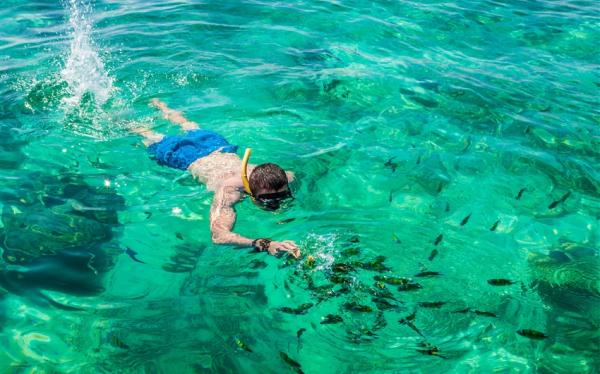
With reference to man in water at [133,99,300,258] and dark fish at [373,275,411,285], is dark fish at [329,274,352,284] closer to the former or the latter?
dark fish at [373,275,411,285]

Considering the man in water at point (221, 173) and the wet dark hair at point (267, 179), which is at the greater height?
the wet dark hair at point (267, 179)

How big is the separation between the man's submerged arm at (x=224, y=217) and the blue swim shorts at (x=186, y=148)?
3.67 ft

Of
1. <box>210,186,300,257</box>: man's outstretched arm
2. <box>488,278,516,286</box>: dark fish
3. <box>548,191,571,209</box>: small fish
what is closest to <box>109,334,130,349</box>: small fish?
<box>210,186,300,257</box>: man's outstretched arm

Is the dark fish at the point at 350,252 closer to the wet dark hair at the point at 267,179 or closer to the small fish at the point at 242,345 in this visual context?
the wet dark hair at the point at 267,179

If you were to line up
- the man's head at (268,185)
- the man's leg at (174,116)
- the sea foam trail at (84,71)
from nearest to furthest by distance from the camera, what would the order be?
1. the man's head at (268,185)
2. the man's leg at (174,116)
3. the sea foam trail at (84,71)

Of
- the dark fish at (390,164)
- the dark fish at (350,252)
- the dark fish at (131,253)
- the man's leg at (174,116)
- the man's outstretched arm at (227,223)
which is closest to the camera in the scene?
the man's outstretched arm at (227,223)

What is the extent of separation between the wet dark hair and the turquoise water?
0.82m

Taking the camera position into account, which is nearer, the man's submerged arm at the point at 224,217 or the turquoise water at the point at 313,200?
the turquoise water at the point at 313,200

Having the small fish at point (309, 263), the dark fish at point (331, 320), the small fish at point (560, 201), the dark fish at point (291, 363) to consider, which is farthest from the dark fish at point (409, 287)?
the small fish at point (560, 201)

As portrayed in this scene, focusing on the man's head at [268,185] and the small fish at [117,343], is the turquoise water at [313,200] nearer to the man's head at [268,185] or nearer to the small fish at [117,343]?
the small fish at [117,343]

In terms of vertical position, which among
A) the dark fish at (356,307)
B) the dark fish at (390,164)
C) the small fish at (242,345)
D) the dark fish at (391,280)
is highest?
the dark fish at (390,164)

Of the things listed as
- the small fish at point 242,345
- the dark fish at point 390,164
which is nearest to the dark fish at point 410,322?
the small fish at point 242,345

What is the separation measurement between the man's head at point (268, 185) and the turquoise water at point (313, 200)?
0.68 metres

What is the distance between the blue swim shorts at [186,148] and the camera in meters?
7.04
